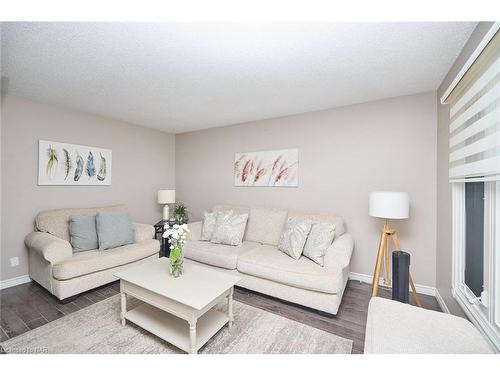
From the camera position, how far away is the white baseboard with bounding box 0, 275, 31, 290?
2.51 m

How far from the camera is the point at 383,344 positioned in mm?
1010

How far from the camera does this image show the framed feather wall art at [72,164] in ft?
9.30

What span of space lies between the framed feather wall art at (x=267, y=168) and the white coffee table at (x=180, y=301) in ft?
6.03

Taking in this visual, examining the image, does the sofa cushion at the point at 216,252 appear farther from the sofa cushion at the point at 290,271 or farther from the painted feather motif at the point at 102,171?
the painted feather motif at the point at 102,171

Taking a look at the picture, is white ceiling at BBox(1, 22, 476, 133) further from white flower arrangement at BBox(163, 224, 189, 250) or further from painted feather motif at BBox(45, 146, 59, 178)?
white flower arrangement at BBox(163, 224, 189, 250)

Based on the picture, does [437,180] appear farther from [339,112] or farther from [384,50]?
[384,50]

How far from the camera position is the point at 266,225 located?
10.2 feet

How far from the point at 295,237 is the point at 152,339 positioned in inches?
65.2

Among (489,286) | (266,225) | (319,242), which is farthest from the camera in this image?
(266,225)

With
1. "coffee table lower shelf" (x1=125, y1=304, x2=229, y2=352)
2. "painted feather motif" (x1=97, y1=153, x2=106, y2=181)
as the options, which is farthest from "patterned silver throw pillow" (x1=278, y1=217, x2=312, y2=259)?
"painted feather motif" (x1=97, y1=153, x2=106, y2=181)

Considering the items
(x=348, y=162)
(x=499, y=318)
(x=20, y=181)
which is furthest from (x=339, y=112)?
(x=20, y=181)

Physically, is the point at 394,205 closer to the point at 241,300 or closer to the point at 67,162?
the point at 241,300

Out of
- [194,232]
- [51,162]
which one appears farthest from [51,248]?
[194,232]
